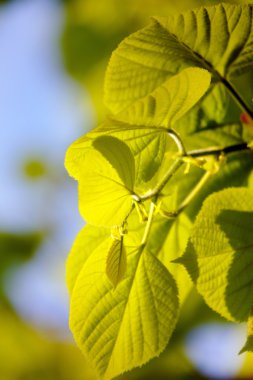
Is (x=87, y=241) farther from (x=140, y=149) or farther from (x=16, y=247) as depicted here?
(x=16, y=247)

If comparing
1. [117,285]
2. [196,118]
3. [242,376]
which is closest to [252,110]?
[196,118]

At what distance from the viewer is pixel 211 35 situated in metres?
0.91

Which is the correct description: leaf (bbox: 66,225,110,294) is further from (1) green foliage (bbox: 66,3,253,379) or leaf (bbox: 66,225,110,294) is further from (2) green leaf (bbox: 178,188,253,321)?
(2) green leaf (bbox: 178,188,253,321)

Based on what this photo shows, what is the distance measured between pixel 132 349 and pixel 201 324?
1.15 metres

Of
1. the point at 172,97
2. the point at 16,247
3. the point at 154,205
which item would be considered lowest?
the point at 16,247

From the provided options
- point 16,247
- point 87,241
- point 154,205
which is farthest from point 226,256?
point 16,247

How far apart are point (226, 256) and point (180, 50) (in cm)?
33

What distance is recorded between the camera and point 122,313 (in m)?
0.90

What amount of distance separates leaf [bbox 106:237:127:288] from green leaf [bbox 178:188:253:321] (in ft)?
0.27

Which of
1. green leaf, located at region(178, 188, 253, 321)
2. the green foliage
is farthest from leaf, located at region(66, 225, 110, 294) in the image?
green leaf, located at region(178, 188, 253, 321)

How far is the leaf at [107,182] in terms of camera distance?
0.80 meters

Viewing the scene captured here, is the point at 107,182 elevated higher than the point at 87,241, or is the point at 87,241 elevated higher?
the point at 107,182

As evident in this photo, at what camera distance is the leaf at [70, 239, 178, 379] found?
864 mm

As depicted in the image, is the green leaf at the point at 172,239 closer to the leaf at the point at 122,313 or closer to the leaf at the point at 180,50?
the leaf at the point at 122,313
